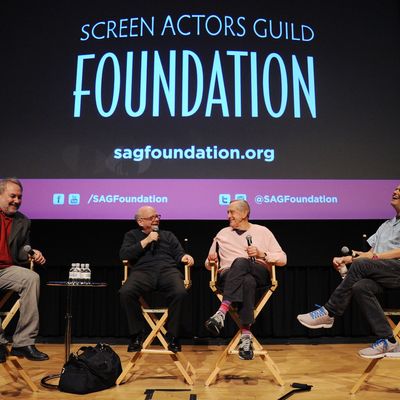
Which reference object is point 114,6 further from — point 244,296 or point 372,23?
point 244,296

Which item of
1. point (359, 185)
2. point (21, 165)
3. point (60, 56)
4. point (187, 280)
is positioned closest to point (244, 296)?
point (187, 280)

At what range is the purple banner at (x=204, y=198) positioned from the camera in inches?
157

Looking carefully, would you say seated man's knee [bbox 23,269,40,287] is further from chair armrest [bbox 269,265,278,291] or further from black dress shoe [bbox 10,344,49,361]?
chair armrest [bbox 269,265,278,291]

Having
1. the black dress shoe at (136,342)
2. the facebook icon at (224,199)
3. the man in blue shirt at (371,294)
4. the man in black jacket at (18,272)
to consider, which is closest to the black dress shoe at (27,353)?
the man in black jacket at (18,272)

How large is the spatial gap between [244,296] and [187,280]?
459mm

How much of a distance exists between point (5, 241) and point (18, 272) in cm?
28

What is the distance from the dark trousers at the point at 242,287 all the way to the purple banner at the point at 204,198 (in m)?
1.11

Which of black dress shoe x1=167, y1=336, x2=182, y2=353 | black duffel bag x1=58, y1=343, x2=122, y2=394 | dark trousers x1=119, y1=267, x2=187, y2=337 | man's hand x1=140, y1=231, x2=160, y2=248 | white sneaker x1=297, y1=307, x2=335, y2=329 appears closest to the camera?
black duffel bag x1=58, y1=343, x2=122, y2=394

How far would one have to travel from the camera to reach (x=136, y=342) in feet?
9.75

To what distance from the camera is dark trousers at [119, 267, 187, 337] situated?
9.69 ft

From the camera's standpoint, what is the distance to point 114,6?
14.7ft

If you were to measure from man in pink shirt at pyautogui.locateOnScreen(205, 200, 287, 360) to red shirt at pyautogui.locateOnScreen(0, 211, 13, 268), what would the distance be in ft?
4.22

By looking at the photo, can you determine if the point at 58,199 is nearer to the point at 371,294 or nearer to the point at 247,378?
the point at 247,378

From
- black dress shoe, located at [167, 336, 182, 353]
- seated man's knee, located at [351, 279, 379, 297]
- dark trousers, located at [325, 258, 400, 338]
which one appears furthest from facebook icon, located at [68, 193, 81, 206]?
seated man's knee, located at [351, 279, 379, 297]
